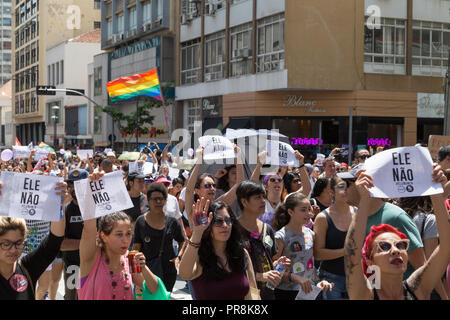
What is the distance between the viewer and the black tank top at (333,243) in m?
5.57

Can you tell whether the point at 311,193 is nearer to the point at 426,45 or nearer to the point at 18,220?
the point at 18,220

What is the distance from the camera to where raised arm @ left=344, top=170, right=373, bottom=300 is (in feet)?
12.6

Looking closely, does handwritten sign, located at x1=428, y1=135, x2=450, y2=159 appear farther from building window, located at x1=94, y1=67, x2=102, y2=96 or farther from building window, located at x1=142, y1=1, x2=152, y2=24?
building window, located at x1=94, y1=67, x2=102, y2=96

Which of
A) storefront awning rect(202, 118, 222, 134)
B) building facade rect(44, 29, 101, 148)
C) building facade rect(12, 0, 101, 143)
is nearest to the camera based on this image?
storefront awning rect(202, 118, 222, 134)

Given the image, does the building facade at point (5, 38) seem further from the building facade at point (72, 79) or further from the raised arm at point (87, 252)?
the raised arm at point (87, 252)

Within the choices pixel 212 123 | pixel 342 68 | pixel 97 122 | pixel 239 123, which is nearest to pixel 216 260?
pixel 342 68

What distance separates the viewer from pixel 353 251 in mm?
3922

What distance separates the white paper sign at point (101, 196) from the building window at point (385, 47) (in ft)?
86.9

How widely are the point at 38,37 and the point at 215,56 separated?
46925 mm

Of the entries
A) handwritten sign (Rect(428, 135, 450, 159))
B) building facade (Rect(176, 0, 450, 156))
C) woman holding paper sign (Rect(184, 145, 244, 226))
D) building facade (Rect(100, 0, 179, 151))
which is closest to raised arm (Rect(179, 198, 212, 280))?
woman holding paper sign (Rect(184, 145, 244, 226))

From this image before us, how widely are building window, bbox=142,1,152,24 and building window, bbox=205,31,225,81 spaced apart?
8952 mm

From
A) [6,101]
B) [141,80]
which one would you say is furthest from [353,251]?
[6,101]

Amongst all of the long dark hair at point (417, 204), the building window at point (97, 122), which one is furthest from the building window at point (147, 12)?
the long dark hair at point (417, 204)

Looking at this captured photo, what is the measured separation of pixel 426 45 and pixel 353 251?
29.3 meters
